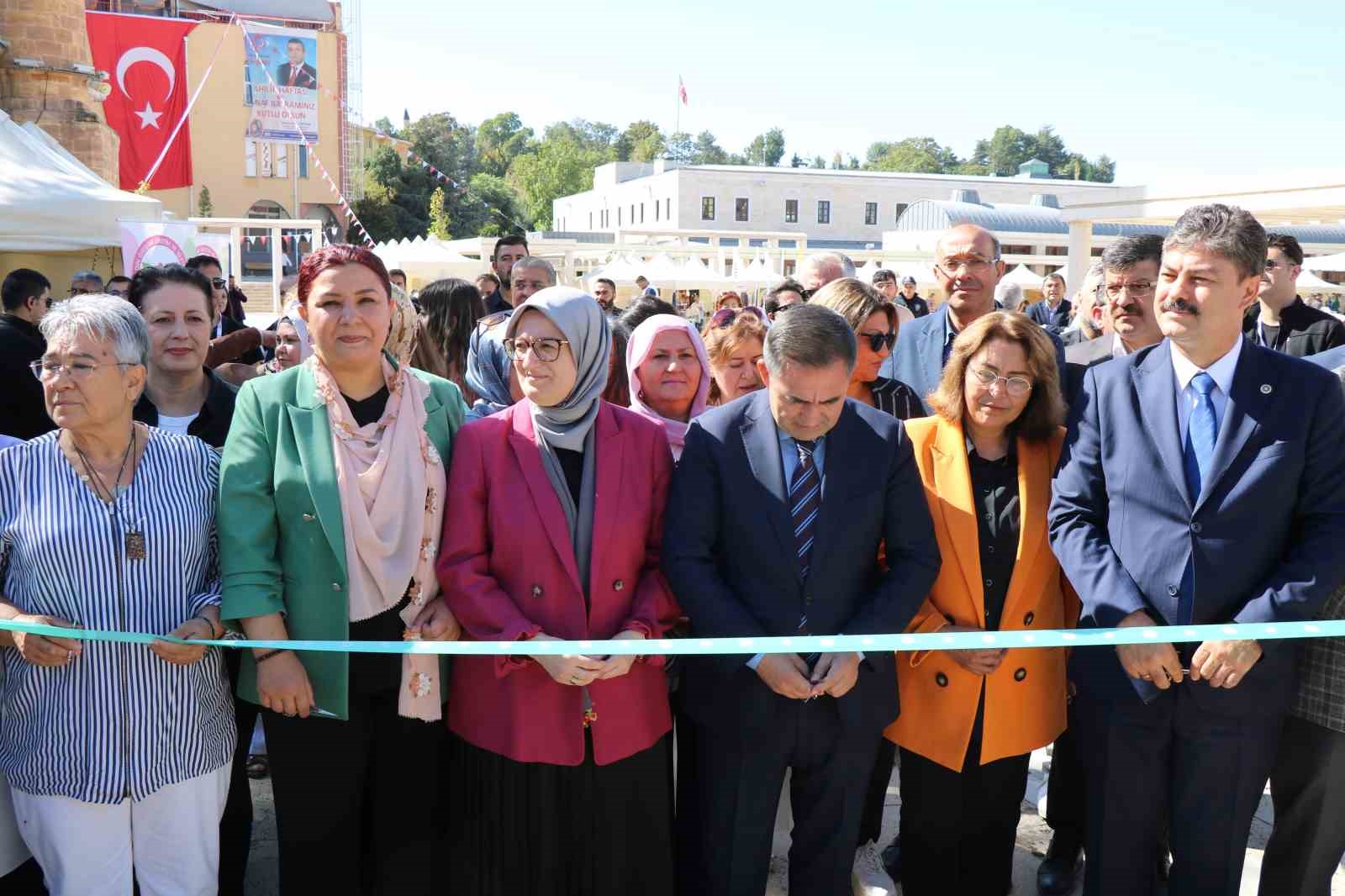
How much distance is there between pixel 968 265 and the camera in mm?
4324

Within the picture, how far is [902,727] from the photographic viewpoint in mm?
3311

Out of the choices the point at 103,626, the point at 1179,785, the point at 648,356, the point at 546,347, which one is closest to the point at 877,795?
the point at 1179,785

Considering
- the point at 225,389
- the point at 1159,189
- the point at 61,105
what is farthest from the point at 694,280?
the point at 225,389

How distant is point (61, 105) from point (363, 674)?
55.9ft

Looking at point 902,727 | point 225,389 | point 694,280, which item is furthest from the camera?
point 694,280

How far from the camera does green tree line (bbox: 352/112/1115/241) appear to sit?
1845 inches

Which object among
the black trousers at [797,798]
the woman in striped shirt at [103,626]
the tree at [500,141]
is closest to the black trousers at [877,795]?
the black trousers at [797,798]

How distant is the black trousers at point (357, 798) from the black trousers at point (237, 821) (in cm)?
54

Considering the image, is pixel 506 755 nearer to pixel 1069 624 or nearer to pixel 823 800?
pixel 823 800

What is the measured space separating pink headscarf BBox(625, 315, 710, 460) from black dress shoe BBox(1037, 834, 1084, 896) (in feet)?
6.71

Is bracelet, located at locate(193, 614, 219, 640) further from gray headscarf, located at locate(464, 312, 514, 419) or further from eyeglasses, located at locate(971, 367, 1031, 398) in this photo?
eyeglasses, located at locate(971, 367, 1031, 398)

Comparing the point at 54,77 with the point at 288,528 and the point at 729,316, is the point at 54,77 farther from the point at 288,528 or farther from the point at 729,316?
the point at 288,528

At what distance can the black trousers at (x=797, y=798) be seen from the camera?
3031mm

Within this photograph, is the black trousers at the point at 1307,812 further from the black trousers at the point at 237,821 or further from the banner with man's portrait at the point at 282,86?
the banner with man's portrait at the point at 282,86
